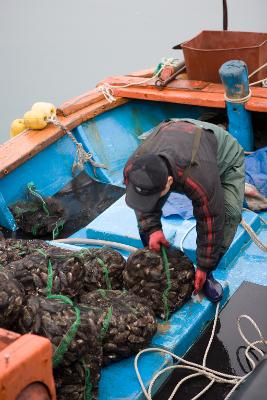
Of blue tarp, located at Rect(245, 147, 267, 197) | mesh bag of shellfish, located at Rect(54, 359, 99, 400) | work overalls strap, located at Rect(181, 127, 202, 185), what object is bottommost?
blue tarp, located at Rect(245, 147, 267, 197)

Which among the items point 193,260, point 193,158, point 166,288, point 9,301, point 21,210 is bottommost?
point 193,260

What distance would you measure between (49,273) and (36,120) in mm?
2351

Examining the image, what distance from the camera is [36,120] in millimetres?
4988

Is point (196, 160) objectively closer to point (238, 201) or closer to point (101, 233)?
point (238, 201)

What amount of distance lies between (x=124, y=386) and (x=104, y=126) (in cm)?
312

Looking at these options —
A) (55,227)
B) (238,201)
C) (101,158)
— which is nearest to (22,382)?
(238,201)

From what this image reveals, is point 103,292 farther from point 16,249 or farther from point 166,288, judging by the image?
point 16,249

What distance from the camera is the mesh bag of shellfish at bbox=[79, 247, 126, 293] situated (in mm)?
3268

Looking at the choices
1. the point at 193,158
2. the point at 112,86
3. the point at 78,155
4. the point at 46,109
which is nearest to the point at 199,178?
the point at 193,158

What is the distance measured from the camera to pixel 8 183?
4605mm

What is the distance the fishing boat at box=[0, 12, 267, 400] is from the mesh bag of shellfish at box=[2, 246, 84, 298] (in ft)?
1.64

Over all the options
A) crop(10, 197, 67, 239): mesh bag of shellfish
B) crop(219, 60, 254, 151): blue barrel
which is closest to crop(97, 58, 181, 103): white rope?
crop(219, 60, 254, 151): blue barrel

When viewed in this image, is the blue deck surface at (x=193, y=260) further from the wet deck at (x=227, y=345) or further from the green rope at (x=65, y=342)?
Answer: the green rope at (x=65, y=342)

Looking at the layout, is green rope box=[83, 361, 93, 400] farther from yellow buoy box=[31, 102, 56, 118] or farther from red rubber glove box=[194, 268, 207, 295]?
yellow buoy box=[31, 102, 56, 118]
